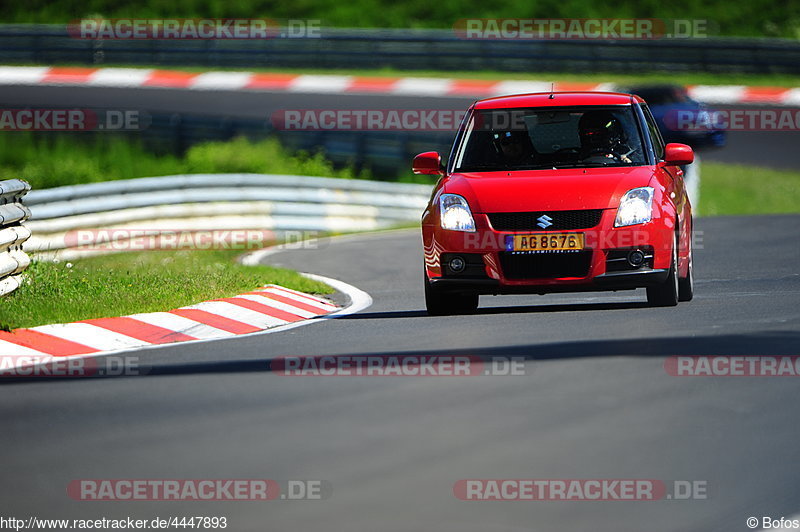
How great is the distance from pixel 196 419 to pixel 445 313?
4375 mm

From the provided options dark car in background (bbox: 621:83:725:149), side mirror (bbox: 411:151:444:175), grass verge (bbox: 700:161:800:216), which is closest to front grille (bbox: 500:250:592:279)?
side mirror (bbox: 411:151:444:175)

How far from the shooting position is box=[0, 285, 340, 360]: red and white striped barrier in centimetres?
952

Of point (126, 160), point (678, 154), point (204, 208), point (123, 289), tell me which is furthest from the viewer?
point (126, 160)

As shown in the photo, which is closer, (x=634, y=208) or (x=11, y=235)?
(x=634, y=208)

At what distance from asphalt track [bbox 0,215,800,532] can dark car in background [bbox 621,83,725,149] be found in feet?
52.7

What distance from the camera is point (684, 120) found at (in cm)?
2586

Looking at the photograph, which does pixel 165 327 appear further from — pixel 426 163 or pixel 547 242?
pixel 547 242

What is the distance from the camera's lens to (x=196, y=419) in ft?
22.9

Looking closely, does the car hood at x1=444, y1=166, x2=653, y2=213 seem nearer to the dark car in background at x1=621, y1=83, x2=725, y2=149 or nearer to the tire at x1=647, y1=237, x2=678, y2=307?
the tire at x1=647, y1=237, x2=678, y2=307

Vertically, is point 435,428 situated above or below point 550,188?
below

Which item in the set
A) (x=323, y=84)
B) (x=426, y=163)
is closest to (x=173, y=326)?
(x=426, y=163)

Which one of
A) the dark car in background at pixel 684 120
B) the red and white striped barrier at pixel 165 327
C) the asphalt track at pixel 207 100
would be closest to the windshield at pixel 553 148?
the red and white striped barrier at pixel 165 327

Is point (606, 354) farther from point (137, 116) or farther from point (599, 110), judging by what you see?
point (137, 116)

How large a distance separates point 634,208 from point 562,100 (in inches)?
61.5
